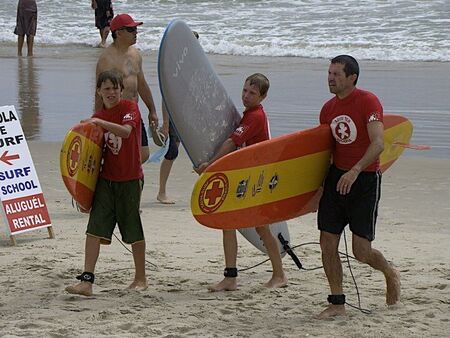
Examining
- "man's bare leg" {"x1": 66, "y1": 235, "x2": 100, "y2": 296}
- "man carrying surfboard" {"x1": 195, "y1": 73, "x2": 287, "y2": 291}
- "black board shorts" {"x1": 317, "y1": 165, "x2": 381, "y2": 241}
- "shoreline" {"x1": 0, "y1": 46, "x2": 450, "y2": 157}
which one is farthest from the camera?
"shoreline" {"x1": 0, "y1": 46, "x2": 450, "y2": 157}

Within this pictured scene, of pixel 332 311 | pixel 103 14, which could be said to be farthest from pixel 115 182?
pixel 103 14

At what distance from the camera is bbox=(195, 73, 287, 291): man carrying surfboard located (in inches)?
242

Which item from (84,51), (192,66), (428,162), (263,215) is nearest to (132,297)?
(263,215)

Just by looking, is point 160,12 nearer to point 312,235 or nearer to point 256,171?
point 312,235

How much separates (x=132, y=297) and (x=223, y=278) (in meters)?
0.78

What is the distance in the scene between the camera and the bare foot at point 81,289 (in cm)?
603

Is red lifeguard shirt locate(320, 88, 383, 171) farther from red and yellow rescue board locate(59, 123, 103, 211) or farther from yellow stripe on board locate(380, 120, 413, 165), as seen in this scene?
red and yellow rescue board locate(59, 123, 103, 211)

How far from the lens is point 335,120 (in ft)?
18.5

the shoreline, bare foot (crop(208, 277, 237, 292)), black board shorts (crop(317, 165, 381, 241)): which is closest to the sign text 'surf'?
bare foot (crop(208, 277, 237, 292))

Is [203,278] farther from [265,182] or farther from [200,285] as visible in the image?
[265,182]

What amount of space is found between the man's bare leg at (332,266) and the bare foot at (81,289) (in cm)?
135

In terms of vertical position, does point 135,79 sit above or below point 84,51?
above

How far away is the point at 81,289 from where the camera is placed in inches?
237

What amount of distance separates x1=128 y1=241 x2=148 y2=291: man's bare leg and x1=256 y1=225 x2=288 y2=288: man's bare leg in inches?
29.6
